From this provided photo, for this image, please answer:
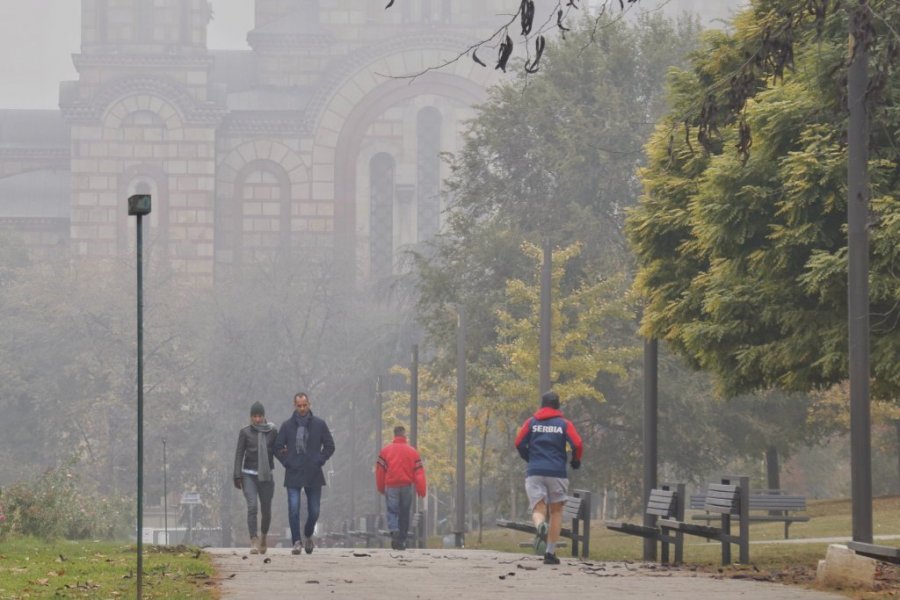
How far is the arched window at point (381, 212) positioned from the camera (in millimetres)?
119838

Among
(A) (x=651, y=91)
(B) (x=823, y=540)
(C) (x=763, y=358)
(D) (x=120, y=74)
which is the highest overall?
(D) (x=120, y=74)

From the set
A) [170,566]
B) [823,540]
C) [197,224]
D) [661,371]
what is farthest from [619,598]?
[197,224]

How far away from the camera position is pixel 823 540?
3023 centimetres

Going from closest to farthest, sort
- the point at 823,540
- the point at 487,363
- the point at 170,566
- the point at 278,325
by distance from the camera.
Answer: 1. the point at 170,566
2. the point at 823,540
3. the point at 487,363
4. the point at 278,325

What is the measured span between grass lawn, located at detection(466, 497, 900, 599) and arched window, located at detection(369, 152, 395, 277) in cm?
7024

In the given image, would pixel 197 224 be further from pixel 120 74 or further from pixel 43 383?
pixel 43 383

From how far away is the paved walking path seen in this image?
612 inches

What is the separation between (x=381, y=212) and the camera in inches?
4756

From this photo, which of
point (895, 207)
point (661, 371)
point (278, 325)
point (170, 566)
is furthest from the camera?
point (278, 325)

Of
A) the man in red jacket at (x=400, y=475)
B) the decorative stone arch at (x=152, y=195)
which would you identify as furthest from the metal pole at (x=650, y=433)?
the decorative stone arch at (x=152, y=195)

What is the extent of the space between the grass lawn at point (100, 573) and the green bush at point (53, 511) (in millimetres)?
4274

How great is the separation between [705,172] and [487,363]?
89.7 ft

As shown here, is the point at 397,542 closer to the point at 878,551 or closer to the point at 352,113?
the point at 878,551

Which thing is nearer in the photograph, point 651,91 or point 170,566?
point 170,566
